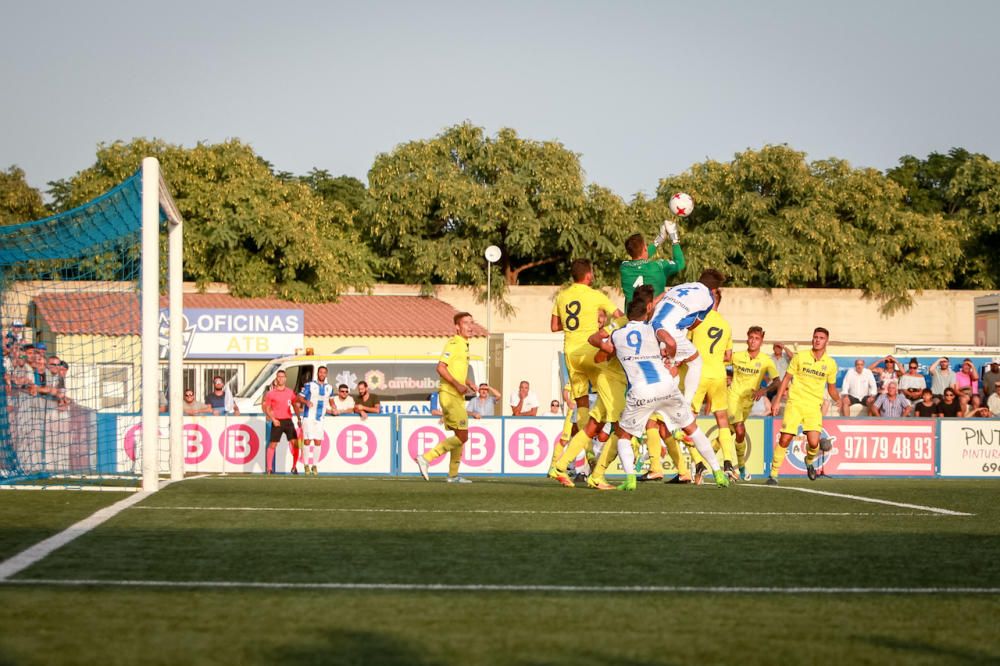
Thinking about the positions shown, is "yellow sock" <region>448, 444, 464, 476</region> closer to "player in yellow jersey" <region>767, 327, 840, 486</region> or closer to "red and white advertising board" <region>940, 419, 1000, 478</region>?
"player in yellow jersey" <region>767, 327, 840, 486</region>

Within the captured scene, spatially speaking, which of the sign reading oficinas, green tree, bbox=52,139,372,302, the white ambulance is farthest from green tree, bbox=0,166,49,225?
the white ambulance

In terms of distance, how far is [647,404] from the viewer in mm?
12055

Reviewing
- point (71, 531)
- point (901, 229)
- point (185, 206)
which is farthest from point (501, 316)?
point (71, 531)

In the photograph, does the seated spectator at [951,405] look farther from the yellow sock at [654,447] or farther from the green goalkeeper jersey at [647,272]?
the green goalkeeper jersey at [647,272]

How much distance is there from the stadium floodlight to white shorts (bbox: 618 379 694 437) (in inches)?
171

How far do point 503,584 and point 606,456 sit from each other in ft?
21.4

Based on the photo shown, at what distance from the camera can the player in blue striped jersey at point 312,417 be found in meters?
22.1

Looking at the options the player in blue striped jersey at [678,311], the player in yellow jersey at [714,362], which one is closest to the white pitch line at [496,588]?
the player in blue striped jersey at [678,311]

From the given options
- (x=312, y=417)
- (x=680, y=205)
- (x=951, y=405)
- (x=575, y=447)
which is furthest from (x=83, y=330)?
(x=951, y=405)

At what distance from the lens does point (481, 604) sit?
19.0 ft

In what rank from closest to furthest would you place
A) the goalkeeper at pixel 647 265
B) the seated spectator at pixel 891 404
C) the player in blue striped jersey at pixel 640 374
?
the player in blue striped jersey at pixel 640 374 → the goalkeeper at pixel 647 265 → the seated spectator at pixel 891 404

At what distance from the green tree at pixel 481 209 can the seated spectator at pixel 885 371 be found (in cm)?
2204

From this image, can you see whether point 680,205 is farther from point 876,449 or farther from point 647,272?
point 876,449

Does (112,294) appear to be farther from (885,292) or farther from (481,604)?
(885,292)
